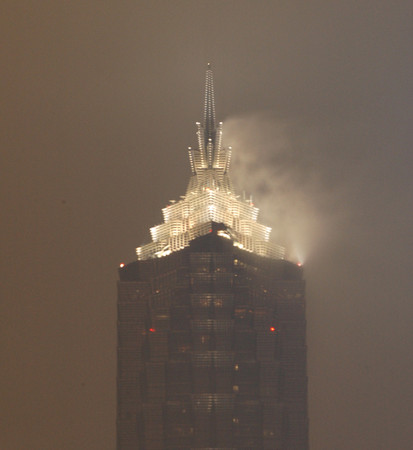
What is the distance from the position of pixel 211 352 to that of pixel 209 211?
62.9ft

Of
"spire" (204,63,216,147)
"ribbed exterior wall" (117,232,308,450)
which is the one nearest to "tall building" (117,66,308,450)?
"ribbed exterior wall" (117,232,308,450)

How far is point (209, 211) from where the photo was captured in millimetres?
186375

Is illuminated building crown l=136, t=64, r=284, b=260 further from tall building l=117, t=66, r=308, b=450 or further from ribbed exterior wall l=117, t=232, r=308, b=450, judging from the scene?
ribbed exterior wall l=117, t=232, r=308, b=450

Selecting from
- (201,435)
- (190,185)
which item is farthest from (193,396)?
(190,185)

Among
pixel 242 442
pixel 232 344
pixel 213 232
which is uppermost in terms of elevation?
pixel 213 232

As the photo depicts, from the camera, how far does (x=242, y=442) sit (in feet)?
579

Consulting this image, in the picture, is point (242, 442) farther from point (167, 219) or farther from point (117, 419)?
point (167, 219)

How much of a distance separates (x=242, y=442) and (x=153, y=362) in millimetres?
14882

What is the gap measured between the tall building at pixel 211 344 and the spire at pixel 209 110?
10107 millimetres

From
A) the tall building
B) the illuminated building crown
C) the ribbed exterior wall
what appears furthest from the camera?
the illuminated building crown

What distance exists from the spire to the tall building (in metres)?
10.1

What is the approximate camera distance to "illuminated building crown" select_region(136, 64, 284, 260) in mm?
185375

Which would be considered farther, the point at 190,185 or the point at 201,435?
the point at 190,185

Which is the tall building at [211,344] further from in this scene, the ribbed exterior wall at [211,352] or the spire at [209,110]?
the spire at [209,110]
